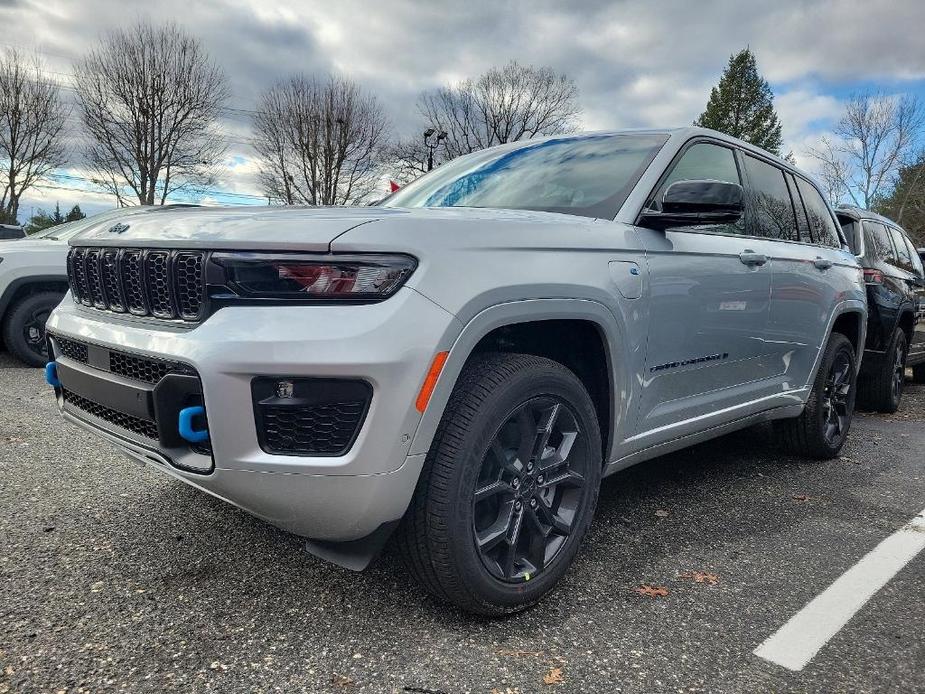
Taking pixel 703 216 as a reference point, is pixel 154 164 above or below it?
above

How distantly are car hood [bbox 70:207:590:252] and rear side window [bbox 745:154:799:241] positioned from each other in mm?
1700

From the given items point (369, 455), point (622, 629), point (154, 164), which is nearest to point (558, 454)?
point (622, 629)

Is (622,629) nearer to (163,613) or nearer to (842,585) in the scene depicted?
(842,585)

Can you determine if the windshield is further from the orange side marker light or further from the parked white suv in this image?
the parked white suv

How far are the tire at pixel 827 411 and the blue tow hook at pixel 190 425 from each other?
3.48m

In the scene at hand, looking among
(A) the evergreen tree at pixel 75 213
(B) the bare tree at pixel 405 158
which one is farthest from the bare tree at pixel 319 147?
(A) the evergreen tree at pixel 75 213

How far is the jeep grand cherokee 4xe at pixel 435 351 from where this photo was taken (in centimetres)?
Result: 175

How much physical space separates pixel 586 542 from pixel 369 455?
138cm

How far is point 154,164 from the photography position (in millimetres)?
29969

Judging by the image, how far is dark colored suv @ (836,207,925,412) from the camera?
5.69 m

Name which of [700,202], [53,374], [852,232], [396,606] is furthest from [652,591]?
[852,232]

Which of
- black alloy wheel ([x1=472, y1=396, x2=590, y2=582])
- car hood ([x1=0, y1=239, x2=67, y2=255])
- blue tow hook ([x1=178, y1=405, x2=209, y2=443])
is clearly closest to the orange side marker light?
black alloy wheel ([x1=472, y1=396, x2=590, y2=582])

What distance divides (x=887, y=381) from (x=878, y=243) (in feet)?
3.93

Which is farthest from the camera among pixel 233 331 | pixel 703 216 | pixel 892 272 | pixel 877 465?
pixel 892 272
